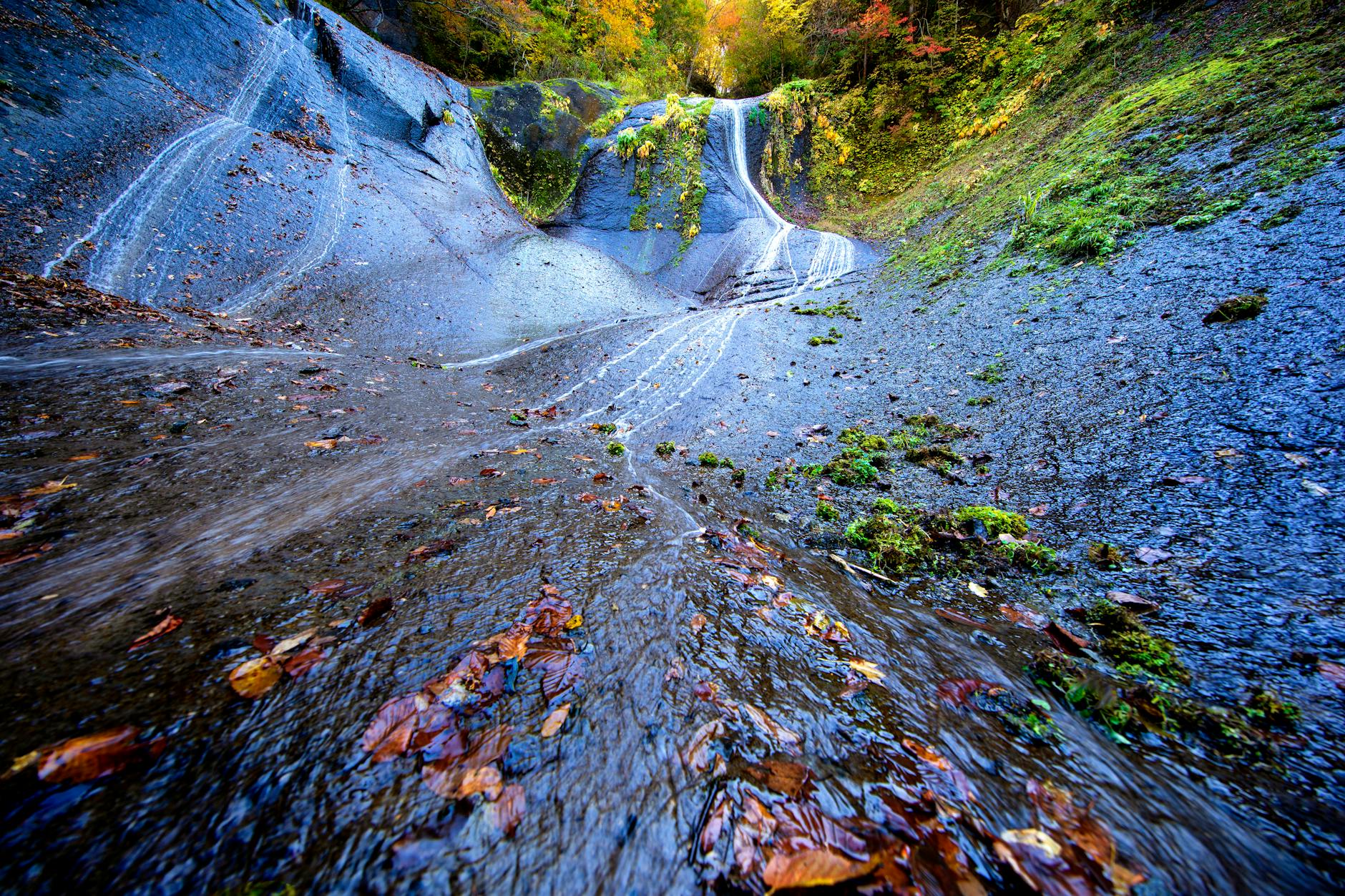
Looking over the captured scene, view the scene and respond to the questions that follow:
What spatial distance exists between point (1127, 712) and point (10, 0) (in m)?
16.0

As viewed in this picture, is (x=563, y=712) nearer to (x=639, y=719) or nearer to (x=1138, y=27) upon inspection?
(x=639, y=719)

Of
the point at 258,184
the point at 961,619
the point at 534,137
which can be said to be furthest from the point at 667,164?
the point at 961,619

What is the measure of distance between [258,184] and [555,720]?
11.6m

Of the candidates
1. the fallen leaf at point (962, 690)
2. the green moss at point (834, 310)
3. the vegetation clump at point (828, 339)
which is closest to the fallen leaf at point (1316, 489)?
the fallen leaf at point (962, 690)

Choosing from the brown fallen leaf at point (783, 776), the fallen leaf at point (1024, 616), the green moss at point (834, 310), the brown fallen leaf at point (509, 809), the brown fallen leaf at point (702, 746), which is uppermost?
the green moss at point (834, 310)

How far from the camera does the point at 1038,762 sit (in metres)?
1.27

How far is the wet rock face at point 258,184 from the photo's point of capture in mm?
6285

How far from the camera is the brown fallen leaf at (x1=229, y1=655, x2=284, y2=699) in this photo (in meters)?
1.18

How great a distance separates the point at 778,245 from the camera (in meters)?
12.7

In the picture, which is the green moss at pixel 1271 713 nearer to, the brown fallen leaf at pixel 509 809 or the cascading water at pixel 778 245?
the brown fallen leaf at pixel 509 809

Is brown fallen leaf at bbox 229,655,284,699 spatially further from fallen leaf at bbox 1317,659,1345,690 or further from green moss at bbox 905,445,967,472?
green moss at bbox 905,445,967,472

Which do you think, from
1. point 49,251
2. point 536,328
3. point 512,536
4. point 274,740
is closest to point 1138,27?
point 536,328

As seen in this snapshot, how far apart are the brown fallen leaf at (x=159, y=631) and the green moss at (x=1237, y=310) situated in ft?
21.3

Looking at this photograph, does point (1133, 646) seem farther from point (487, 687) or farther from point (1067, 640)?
point (487, 687)
